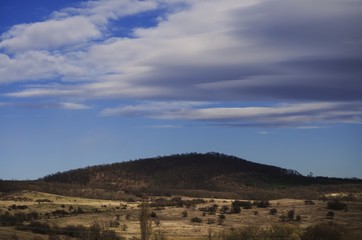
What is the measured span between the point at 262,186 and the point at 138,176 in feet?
115

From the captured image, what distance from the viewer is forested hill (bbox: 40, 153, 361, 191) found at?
440 feet

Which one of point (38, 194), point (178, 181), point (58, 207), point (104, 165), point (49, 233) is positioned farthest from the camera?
point (104, 165)

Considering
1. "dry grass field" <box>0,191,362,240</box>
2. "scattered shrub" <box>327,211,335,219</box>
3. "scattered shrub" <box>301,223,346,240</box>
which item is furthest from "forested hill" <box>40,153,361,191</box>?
"scattered shrub" <box>301,223,346,240</box>

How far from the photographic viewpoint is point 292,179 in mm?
141625

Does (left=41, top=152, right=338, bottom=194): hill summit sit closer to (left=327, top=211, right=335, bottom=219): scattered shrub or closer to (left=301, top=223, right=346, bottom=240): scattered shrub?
(left=327, top=211, right=335, bottom=219): scattered shrub

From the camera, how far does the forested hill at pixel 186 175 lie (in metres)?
134

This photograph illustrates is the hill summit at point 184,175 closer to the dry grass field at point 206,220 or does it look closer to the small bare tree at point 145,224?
the dry grass field at point 206,220

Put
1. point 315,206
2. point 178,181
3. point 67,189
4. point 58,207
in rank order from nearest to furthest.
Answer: point 315,206, point 58,207, point 67,189, point 178,181

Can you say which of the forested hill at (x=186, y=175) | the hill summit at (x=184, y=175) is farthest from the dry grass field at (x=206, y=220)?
the forested hill at (x=186, y=175)

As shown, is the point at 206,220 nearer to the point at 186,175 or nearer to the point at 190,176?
the point at 190,176

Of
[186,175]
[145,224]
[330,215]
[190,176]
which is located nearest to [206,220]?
[330,215]

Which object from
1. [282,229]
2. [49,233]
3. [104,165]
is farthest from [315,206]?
[104,165]

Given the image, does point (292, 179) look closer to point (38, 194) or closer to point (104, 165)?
point (104, 165)

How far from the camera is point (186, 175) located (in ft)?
474
